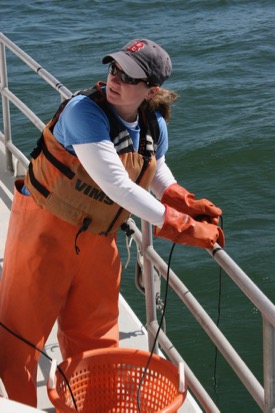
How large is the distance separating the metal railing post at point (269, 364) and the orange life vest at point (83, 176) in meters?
0.80

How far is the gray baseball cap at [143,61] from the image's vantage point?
2.94 m

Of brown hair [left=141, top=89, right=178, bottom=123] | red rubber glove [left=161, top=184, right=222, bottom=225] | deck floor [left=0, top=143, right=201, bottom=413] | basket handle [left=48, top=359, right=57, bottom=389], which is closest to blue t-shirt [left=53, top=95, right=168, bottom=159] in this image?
brown hair [left=141, top=89, right=178, bottom=123]

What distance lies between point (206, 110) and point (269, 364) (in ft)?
30.0

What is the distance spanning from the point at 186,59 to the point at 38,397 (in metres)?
10.1

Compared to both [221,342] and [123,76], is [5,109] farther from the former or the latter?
[221,342]

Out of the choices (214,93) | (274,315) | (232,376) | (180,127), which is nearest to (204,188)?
(180,127)

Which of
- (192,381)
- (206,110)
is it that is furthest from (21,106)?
(206,110)

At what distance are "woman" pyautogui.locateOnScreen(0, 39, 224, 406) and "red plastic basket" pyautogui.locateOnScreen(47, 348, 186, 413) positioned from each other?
153 mm

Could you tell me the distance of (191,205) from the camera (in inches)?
125

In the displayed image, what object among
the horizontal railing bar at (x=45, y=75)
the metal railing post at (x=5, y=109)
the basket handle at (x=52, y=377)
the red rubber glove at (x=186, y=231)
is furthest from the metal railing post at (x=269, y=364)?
the metal railing post at (x=5, y=109)

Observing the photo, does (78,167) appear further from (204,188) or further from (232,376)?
(204,188)

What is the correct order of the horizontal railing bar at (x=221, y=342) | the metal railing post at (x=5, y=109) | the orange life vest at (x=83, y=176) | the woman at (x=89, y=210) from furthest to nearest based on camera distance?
the metal railing post at (x=5, y=109) < the orange life vest at (x=83, y=176) < the woman at (x=89, y=210) < the horizontal railing bar at (x=221, y=342)

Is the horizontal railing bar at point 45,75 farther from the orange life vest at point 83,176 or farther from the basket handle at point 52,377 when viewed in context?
the basket handle at point 52,377

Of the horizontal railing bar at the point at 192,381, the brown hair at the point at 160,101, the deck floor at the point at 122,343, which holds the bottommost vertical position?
the deck floor at the point at 122,343
